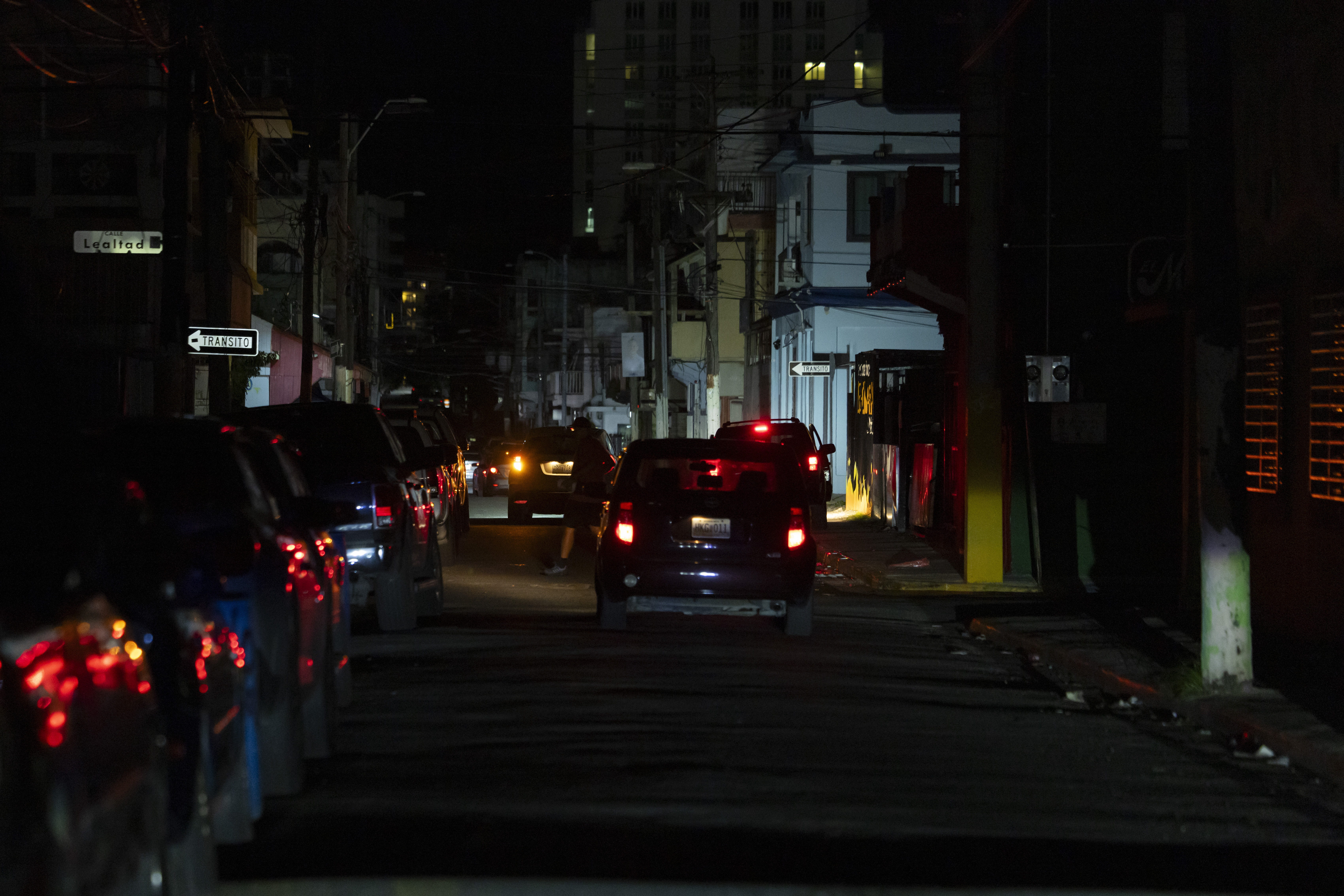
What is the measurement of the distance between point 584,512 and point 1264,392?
6.94 m

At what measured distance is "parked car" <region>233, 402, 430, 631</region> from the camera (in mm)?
12750

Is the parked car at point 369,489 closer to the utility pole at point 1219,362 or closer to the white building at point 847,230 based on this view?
the utility pole at point 1219,362

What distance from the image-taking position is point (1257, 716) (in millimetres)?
9875

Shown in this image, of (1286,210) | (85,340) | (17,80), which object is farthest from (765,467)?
(17,80)

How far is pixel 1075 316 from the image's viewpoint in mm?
19922

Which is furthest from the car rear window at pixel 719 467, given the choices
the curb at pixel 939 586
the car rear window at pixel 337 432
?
the curb at pixel 939 586

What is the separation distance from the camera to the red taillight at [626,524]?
13.4m

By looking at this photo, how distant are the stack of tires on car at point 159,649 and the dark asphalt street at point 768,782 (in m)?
0.57

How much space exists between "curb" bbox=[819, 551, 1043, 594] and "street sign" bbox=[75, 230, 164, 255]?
964cm

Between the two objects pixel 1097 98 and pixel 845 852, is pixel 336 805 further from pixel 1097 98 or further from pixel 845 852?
pixel 1097 98

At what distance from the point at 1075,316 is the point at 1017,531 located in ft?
9.46

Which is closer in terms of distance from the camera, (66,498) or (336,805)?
(66,498)

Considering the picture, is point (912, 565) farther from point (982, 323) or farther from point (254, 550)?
point (254, 550)

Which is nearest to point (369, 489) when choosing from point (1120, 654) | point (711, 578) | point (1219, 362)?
point (711, 578)
